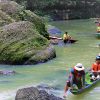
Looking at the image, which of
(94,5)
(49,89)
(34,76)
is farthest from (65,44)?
(94,5)

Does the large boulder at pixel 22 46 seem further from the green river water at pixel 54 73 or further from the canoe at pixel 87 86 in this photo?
the canoe at pixel 87 86

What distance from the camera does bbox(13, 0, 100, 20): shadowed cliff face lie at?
1967 inches

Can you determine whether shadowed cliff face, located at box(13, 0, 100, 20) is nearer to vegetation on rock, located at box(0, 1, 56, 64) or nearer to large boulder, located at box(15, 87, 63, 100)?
vegetation on rock, located at box(0, 1, 56, 64)

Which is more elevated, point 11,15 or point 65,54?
point 11,15

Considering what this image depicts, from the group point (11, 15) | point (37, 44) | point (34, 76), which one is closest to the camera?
point (34, 76)

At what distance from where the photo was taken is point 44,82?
604 inches

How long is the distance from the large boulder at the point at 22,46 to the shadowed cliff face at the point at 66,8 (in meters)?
28.3

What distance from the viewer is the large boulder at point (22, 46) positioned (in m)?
19.1

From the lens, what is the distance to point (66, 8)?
172 ft

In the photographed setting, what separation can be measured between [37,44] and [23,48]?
1003 mm

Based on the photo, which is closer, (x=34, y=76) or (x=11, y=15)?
(x=34, y=76)

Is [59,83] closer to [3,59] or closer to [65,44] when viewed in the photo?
[3,59]

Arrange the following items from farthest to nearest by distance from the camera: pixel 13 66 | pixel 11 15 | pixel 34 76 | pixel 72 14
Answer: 1. pixel 72 14
2. pixel 11 15
3. pixel 13 66
4. pixel 34 76

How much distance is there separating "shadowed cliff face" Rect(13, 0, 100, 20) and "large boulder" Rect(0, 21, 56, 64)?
28.3 m
